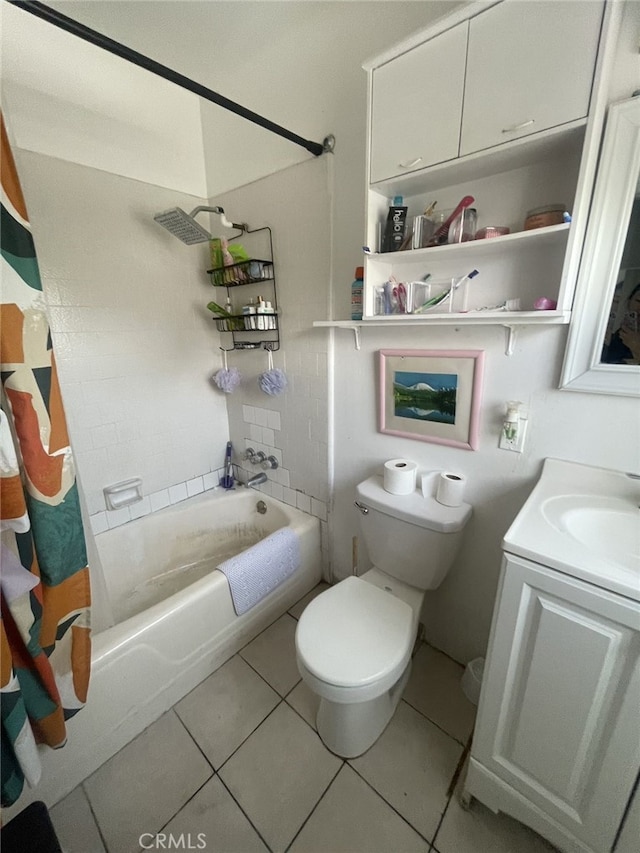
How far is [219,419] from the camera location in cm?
227

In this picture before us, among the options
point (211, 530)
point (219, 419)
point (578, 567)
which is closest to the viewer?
point (578, 567)

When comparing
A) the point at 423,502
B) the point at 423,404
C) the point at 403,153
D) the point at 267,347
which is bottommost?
the point at 423,502

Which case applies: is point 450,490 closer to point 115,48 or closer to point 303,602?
point 303,602

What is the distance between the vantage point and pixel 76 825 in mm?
1067

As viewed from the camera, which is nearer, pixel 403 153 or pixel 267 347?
pixel 403 153

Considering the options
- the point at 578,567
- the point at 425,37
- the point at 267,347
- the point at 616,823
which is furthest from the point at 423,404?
the point at 616,823

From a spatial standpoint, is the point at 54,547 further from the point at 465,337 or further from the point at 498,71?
the point at 498,71

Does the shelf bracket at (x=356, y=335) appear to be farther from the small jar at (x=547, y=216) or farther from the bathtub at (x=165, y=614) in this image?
the bathtub at (x=165, y=614)

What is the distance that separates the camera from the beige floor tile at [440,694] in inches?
52.2

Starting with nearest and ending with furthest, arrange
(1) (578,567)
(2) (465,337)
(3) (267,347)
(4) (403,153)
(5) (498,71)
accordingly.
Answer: (1) (578,567), (5) (498,71), (4) (403,153), (2) (465,337), (3) (267,347)

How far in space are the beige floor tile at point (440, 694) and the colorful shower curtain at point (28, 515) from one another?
125 centimetres

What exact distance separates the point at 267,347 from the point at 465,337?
3.29 ft

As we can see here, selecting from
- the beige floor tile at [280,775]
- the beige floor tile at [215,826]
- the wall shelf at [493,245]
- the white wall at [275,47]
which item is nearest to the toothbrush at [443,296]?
the wall shelf at [493,245]

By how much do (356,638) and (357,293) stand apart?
1.25 meters
